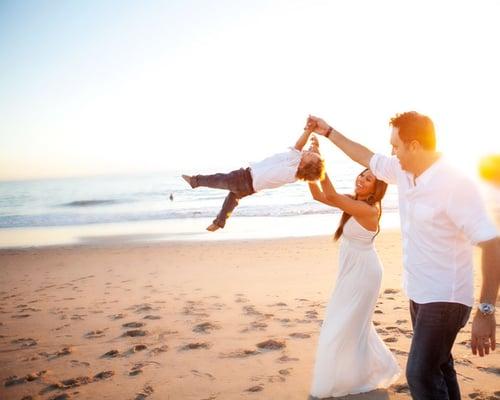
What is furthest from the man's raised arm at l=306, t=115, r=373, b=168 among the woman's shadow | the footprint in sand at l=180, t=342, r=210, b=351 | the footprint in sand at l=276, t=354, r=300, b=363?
the footprint in sand at l=180, t=342, r=210, b=351

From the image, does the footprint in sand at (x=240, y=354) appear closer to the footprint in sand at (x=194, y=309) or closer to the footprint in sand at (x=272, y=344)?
the footprint in sand at (x=272, y=344)

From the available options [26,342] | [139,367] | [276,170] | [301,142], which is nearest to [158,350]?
[139,367]

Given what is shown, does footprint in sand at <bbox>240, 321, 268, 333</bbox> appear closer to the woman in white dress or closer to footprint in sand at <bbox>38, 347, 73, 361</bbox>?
the woman in white dress

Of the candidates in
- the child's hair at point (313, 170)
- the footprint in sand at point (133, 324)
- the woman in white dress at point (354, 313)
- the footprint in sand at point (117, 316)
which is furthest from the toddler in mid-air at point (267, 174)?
the footprint in sand at point (117, 316)

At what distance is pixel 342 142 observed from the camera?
390cm

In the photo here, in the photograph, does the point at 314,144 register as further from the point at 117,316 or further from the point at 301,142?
the point at 117,316

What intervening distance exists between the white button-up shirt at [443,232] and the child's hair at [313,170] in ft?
5.86

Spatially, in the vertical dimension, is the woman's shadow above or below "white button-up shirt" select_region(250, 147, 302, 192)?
below

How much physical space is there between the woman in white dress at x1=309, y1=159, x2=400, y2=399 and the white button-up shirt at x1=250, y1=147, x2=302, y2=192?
0.65m

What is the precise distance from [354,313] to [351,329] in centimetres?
17

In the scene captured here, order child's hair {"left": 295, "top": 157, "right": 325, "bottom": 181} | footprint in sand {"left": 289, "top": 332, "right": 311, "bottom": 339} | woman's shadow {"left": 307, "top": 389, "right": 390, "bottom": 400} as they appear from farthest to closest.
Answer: footprint in sand {"left": 289, "top": 332, "right": 311, "bottom": 339}
child's hair {"left": 295, "top": 157, "right": 325, "bottom": 181}
woman's shadow {"left": 307, "top": 389, "right": 390, "bottom": 400}

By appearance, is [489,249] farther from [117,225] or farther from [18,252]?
[117,225]

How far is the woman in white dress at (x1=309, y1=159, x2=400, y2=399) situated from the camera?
4.14 meters

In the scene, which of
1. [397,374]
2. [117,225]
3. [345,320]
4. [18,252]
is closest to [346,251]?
[345,320]
